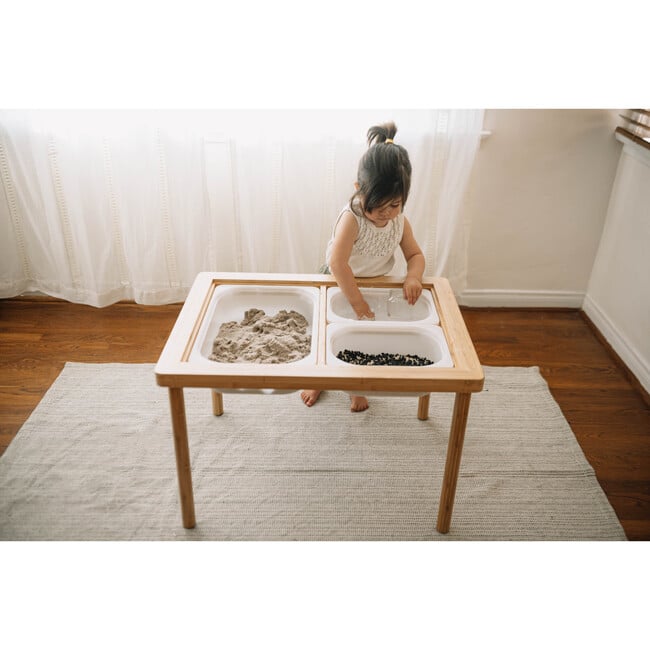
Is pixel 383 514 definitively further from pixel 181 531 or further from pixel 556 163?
pixel 556 163

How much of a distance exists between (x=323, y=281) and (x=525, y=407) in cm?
89

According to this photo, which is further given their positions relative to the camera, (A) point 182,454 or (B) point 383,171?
(B) point 383,171

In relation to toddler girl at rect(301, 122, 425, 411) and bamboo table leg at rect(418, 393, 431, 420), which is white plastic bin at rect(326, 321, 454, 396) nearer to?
toddler girl at rect(301, 122, 425, 411)

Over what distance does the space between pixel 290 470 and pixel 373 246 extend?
73cm

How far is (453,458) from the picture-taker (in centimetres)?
153

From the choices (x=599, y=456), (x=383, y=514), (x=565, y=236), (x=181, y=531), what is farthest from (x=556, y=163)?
(x=181, y=531)

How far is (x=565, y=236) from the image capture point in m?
2.65

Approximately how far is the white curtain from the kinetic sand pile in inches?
33.3

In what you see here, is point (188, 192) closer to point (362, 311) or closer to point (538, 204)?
point (362, 311)

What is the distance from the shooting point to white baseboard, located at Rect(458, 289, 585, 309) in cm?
277

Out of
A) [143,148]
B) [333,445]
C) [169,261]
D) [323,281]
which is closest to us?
[323,281]


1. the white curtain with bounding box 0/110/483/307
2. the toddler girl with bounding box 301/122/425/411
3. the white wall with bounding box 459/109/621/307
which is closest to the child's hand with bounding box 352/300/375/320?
the toddler girl with bounding box 301/122/425/411

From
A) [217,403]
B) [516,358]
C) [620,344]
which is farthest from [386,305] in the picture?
[620,344]

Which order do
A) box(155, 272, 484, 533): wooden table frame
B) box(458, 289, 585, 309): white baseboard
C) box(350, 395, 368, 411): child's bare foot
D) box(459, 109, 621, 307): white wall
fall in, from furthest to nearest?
1. box(458, 289, 585, 309): white baseboard
2. box(459, 109, 621, 307): white wall
3. box(350, 395, 368, 411): child's bare foot
4. box(155, 272, 484, 533): wooden table frame
